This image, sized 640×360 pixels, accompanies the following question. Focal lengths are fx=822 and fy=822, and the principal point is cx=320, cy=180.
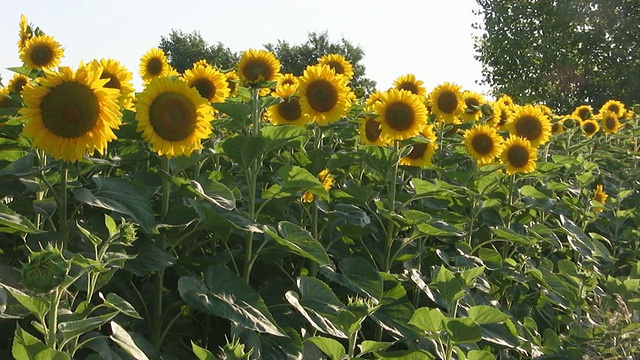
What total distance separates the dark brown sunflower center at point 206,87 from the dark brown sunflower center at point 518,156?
5.21ft

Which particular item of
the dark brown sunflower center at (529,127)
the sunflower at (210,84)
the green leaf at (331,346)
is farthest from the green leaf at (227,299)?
the dark brown sunflower center at (529,127)

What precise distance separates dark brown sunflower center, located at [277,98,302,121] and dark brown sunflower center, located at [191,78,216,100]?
1.21ft

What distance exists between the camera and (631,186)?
625 cm

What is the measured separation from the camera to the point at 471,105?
5059 mm

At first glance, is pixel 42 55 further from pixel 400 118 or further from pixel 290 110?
pixel 400 118

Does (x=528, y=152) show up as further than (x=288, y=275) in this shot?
Yes

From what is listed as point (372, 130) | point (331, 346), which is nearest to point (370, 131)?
point (372, 130)

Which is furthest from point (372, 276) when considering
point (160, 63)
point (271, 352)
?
point (160, 63)

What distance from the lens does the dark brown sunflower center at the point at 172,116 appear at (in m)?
2.57

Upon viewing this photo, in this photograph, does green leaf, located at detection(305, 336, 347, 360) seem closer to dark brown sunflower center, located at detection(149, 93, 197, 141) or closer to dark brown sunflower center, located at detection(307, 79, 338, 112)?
dark brown sunflower center, located at detection(149, 93, 197, 141)

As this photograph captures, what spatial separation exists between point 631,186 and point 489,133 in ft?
8.15

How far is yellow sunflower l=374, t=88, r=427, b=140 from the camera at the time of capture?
11.8ft

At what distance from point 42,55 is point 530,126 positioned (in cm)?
291

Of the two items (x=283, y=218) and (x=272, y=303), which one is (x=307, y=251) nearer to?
(x=272, y=303)
